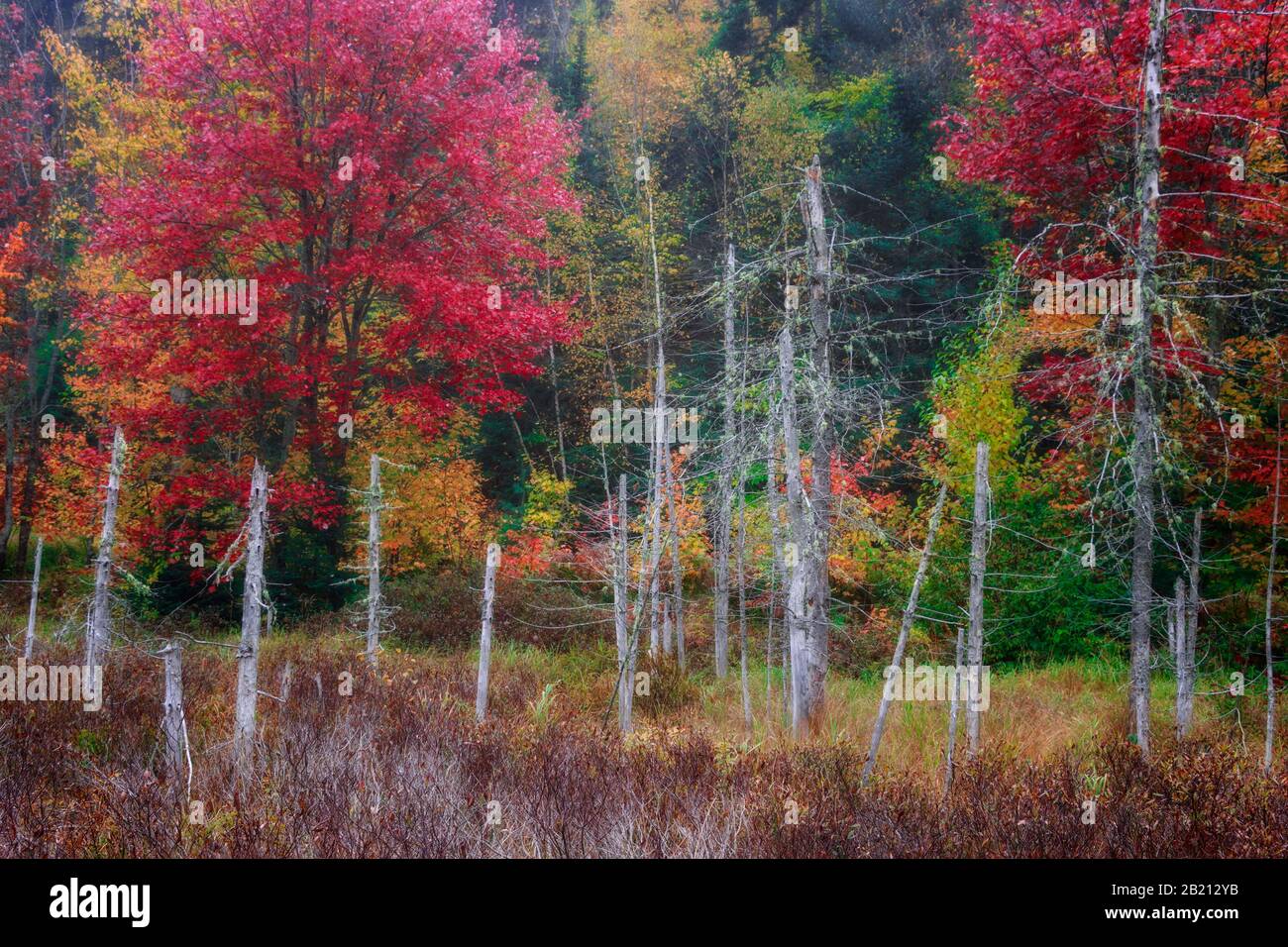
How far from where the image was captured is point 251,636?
6.85 metres


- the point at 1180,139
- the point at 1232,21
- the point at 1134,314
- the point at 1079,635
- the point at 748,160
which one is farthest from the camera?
the point at 748,160

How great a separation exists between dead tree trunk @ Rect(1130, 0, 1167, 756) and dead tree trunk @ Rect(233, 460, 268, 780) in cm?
751

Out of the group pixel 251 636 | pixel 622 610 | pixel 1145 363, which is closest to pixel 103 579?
pixel 251 636

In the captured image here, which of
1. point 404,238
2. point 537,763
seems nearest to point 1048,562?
point 537,763

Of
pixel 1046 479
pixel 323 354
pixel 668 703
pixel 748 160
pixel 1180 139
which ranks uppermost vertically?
pixel 748 160

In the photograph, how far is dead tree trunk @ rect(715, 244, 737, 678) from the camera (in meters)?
8.85

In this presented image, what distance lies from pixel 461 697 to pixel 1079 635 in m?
10.2

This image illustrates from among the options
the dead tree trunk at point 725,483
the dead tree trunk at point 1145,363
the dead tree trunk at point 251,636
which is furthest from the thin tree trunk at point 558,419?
the dead tree trunk at point 1145,363

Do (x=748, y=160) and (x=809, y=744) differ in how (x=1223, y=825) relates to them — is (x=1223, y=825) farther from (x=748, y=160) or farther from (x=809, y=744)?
(x=748, y=160)

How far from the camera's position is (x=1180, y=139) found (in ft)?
37.7

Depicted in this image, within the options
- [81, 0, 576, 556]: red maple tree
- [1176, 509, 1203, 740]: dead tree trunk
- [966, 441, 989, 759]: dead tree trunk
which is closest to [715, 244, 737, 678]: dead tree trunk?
[966, 441, 989, 759]: dead tree trunk

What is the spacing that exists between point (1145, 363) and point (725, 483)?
3.99m

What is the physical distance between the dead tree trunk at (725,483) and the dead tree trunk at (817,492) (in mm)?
889

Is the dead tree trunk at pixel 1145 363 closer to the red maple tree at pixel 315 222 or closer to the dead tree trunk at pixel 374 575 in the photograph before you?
the dead tree trunk at pixel 374 575
